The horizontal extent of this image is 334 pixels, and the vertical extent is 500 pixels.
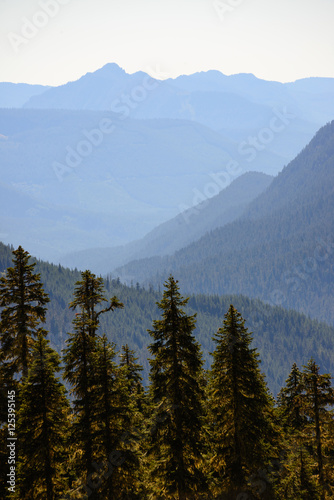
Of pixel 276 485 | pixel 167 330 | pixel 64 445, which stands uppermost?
pixel 167 330

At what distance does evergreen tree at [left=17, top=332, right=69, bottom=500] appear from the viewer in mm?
30859

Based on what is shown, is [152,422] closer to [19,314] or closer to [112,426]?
[112,426]

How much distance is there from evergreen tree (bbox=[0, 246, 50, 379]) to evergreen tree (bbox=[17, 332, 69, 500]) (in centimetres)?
317

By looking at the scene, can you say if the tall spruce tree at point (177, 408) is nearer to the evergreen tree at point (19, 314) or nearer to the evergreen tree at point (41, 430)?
the evergreen tree at point (41, 430)

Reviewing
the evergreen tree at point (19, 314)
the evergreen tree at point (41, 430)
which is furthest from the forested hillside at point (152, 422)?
the evergreen tree at point (19, 314)

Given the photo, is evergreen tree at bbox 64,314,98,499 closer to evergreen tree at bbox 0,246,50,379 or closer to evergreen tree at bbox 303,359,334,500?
evergreen tree at bbox 0,246,50,379

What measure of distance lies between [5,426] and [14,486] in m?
3.08

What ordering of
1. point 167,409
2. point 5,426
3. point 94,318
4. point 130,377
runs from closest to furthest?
1. point 167,409
2. point 5,426
3. point 94,318
4. point 130,377

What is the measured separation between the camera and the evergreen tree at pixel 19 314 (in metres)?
34.4

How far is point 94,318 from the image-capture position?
35844 mm

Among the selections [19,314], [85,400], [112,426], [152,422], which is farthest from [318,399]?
[19,314]

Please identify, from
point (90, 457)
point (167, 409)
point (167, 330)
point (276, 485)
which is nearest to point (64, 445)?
point (90, 457)

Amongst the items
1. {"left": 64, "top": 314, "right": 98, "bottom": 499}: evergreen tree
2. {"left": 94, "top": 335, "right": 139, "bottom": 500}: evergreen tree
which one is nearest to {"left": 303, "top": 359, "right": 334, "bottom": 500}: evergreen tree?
{"left": 94, "top": 335, "right": 139, "bottom": 500}: evergreen tree

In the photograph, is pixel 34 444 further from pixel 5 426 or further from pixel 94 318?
pixel 94 318
